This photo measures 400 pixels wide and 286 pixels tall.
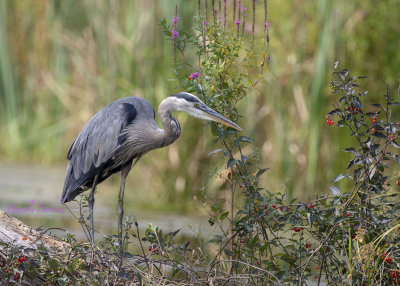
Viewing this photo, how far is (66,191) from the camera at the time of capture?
15.9ft

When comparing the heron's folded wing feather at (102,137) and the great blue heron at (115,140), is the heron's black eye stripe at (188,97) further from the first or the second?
the heron's folded wing feather at (102,137)

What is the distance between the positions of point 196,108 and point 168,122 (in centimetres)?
51

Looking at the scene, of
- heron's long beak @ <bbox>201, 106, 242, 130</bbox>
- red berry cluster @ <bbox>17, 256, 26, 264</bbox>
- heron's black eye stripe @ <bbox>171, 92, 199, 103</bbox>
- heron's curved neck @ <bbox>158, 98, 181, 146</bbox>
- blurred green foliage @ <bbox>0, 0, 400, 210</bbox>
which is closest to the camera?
red berry cluster @ <bbox>17, 256, 26, 264</bbox>

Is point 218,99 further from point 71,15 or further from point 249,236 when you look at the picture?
point 71,15

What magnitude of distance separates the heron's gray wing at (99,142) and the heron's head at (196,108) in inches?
19.4

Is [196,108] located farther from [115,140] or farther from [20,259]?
[20,259]

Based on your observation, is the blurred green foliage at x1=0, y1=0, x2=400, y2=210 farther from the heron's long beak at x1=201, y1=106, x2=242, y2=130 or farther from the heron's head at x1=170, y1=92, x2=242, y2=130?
the heron's long beak at x1=201, y1=106, x2=242, y2=130

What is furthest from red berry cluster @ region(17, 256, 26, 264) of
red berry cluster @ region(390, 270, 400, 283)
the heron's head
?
red berry cluster @ region(390, 270, 400, 283)

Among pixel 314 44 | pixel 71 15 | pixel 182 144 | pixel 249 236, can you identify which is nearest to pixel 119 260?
pixel 249 236

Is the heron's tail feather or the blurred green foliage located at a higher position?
the blurred green foliage

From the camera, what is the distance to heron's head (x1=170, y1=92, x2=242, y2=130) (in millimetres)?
3721

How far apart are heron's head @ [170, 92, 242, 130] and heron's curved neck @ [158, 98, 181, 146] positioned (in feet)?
0.21

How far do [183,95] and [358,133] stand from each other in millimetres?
1241

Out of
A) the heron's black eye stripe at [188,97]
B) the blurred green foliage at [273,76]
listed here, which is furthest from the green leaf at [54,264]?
the blurred green foliage at [273,76]
